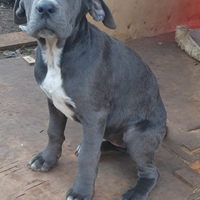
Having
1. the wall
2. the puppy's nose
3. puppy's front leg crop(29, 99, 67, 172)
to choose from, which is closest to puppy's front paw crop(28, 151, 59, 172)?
puppy's front leg crop(29, 99, 67, 172)

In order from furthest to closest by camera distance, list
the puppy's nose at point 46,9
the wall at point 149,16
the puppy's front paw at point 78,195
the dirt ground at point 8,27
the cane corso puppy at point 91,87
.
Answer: the wall at point 149,16 → the dirt ground at point 8,27 → the puppy's front paw at point 78,195 → the cane corso puppy at point 91,87 → the puppy's nose at point 46,9

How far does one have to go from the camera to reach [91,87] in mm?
2135

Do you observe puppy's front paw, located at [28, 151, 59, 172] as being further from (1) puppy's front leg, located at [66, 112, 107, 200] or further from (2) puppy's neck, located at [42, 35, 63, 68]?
(2) puppy's neck, located at [42, 35, 63, 68]

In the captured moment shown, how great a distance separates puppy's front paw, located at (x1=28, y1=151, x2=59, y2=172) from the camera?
8.42 feet

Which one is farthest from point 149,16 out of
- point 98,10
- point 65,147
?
point 98,10

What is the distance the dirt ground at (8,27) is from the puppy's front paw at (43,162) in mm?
2565

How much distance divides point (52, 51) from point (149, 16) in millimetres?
4112

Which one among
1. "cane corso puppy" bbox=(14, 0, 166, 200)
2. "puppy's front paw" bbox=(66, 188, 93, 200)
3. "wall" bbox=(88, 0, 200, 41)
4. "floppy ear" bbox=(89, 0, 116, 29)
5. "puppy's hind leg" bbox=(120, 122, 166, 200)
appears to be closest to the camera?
"cane corso puppy" bbox=(14, 0, 166, 200)

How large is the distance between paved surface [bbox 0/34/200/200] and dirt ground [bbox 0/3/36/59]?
49 centimetres

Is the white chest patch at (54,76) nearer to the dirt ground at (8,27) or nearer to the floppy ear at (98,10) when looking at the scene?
the floppy ear at (98,10)

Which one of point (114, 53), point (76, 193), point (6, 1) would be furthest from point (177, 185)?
point (6, 1)

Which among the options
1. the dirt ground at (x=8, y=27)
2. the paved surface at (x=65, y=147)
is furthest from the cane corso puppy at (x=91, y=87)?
the dirt ground at (x=8, y=27)

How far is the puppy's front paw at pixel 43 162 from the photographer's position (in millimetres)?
2567

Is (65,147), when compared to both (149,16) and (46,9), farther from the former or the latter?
(149,16)
